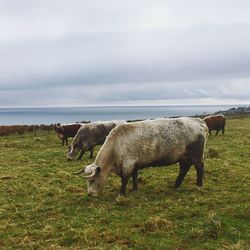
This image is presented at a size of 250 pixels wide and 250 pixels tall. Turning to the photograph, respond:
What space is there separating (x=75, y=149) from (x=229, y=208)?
13587 mm

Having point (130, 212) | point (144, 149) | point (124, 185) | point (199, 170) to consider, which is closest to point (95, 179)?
point (124, 185)

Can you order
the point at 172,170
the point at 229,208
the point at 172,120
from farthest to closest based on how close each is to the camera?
1. the point at 172,170
2. the point at 172,120
3. the point at 229,208

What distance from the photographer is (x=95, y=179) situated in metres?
12.7

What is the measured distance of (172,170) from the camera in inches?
695

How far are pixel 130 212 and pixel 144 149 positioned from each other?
8.47ft

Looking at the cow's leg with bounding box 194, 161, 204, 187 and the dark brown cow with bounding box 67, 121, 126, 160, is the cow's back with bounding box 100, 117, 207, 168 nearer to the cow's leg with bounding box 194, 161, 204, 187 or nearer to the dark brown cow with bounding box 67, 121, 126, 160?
the cow's leg with bounding box 194, 161, 204, 187

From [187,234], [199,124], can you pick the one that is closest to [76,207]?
[187,234]

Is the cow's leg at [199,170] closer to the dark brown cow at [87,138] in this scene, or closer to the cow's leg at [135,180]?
the cow's leg at [135,180]

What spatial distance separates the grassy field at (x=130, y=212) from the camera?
8.66 metres

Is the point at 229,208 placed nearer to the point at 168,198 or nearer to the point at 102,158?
the point at 168,198

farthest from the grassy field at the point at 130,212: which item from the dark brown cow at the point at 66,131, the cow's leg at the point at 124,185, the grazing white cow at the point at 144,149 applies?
the dark brown cow at the point at 66,131

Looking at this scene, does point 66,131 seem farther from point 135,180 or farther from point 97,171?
point 97,171

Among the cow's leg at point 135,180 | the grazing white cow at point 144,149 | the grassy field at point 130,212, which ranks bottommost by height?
the grassy field at point 130,212

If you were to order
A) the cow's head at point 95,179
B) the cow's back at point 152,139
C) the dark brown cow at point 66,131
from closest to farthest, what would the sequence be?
the cow's head at point 95,179 < the cow's back at point 152,139 < the dark brown cow at point 66,131
